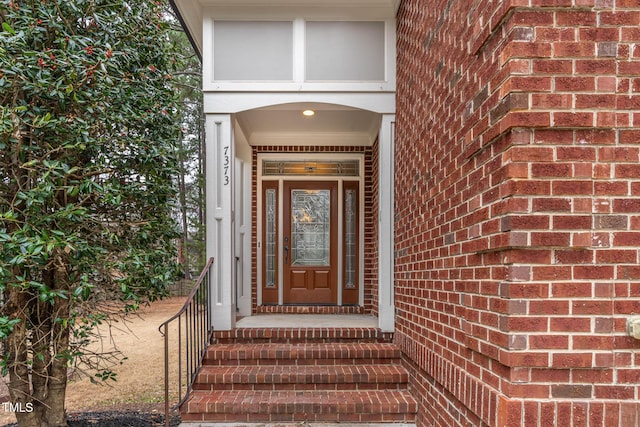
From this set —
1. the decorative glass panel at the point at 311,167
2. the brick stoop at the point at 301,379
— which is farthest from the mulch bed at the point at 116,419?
the decorative glass panel at the point at 311,167

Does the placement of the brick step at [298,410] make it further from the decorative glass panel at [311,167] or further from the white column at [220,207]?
the decorative glass panel at [311,167]

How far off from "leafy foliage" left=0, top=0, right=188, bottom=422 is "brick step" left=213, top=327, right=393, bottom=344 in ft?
2.75

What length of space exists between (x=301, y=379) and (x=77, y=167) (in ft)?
7.58

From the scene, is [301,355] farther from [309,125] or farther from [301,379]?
[309,125]

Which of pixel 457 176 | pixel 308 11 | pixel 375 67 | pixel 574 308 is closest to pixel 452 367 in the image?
pixel 574 308

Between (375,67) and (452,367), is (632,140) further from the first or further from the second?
(375,67)

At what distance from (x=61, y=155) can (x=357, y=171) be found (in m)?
3.61

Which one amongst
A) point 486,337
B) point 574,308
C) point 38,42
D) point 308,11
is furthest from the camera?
point 308,11

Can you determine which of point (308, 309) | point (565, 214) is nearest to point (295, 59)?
point (565, 214)

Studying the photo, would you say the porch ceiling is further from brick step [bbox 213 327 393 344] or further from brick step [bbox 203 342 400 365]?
brick step [bbox 203 342 400 365]

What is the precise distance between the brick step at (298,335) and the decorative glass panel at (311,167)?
95.9 inches

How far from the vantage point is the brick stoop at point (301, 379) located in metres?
2.96

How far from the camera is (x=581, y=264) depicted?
→ 1572 mm

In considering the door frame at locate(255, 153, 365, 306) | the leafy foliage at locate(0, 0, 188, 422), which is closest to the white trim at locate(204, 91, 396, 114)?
the leafy foliage at locate(0, 0, 188, 422)
